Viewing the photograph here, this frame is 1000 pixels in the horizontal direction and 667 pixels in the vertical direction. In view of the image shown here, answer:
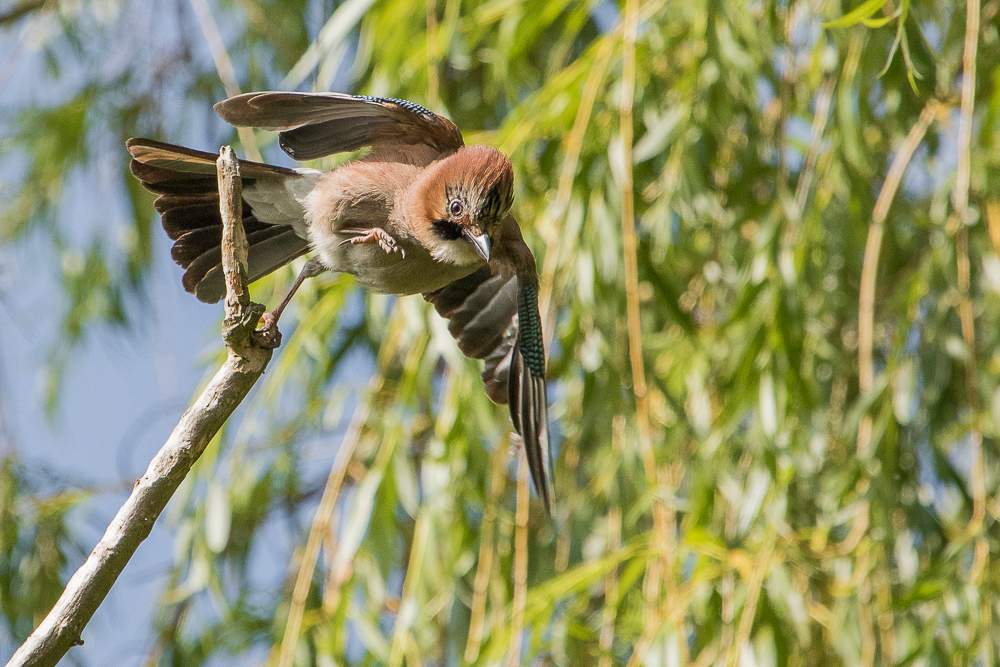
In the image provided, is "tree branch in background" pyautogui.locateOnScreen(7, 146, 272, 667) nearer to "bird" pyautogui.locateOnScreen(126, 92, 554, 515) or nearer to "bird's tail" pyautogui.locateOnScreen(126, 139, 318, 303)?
"bird" pyautogui.locateOnScreen(126, 92, 554, 515)

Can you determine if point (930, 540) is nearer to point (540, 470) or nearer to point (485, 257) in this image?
point (540, 470)

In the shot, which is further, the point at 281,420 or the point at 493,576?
the point at 281,420

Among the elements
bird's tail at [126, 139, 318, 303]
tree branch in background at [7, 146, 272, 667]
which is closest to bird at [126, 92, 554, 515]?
bird's tail at [126, 139, 318, 303]

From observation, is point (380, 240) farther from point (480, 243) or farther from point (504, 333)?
point (504, 333)

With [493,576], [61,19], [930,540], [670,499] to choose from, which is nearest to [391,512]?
[493,576]

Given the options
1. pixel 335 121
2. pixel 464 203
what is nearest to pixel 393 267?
pixel 464 203

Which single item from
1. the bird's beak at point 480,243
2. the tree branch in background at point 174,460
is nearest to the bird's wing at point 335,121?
the bird's beak at point 480,243

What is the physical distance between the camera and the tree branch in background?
4.70 feet

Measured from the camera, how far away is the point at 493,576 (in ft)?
8.67

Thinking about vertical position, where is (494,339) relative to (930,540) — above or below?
above

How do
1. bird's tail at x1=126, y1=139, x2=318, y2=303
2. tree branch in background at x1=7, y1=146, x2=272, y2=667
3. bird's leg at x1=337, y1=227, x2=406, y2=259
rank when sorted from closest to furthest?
1. tree branch in background at x1=7, y1=146, x2=272, y2=667
2. bird's leg at x1=337, y1=227, x2=406, y2=259
3. bird's tail at x1=126, y1=139, x2=318, y2=303

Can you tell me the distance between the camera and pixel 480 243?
7.15ft

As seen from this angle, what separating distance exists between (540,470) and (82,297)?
261cm

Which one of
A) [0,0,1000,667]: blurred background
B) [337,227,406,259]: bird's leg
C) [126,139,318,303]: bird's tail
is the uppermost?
[126,139,318,303]: bird's tail
